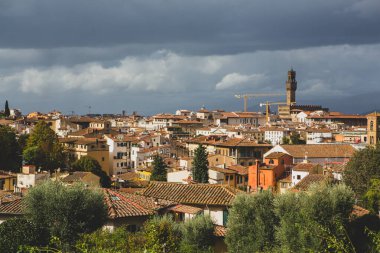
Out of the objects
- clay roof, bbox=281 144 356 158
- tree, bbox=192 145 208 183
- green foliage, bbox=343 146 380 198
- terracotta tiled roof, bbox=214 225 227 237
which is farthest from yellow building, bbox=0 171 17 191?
clay roof, bbox=281 144 356 158

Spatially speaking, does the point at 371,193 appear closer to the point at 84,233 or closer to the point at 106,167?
the point at 84,233

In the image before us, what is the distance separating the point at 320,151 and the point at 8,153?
33453mm

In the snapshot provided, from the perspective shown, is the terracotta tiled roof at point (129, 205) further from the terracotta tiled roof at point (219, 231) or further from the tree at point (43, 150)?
the tree at point (43, 150)

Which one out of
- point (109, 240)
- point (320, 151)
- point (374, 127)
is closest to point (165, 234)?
point (109, 240)

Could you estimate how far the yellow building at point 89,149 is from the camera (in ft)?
235

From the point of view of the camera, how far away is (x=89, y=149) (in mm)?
71812

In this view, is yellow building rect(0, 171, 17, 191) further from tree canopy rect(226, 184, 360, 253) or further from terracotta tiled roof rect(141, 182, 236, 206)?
tree canopy rect(226, 184, 360, 253)

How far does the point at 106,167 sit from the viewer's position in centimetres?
7494

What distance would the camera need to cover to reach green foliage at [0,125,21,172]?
57.7 m

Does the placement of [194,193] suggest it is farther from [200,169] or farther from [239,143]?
[239,143]

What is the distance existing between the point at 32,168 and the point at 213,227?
100ft

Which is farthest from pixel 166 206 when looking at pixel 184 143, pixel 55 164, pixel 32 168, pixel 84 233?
pixel 184 143

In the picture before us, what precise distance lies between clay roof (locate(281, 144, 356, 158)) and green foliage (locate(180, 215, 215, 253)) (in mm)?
44138

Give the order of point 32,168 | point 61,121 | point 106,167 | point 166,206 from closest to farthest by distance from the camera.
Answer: point 166,206, point 32,168, point 106,167, point 61,121
